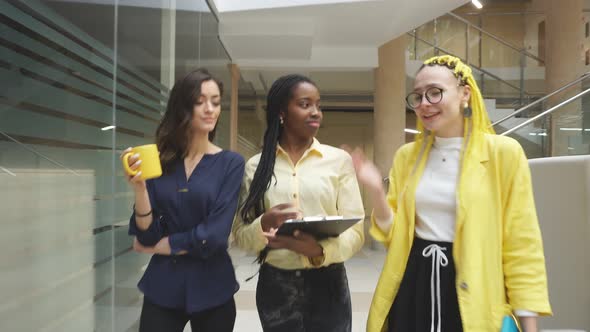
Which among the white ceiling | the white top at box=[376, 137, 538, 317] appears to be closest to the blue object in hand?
the white top at box=[376, 137, 538, 317]

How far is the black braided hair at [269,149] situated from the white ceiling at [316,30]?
175 inches

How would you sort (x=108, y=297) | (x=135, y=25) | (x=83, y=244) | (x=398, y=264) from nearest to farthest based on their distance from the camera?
(x=398, y=264)
(x=83, y=244)
(x=108, y=297)
(x=135, y=25)

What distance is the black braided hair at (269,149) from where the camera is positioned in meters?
1.66

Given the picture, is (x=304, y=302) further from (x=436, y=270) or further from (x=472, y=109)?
(x=472, y=109)

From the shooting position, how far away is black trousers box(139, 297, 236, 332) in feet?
4.99

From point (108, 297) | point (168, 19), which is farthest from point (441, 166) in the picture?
point (168, 19)

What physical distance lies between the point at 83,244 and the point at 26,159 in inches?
29.9

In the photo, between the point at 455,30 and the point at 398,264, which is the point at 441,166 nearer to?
the point at 398,264

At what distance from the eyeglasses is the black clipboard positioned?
43 centimetres

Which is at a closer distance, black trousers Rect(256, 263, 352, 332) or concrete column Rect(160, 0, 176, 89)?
black trousers Rect(256, 263, 352, 332)

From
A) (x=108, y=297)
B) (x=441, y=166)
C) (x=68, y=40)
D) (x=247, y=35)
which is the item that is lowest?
(x=108, y=297)

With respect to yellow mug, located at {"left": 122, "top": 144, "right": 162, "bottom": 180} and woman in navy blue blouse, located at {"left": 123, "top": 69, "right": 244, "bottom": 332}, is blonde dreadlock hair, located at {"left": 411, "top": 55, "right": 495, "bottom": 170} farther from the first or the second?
yellow mug, located at {"left": 122, "top": 144, "right": 162, "bottom": 180}

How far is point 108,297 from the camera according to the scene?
108 inches

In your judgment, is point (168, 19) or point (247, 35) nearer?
point (168, 19)
